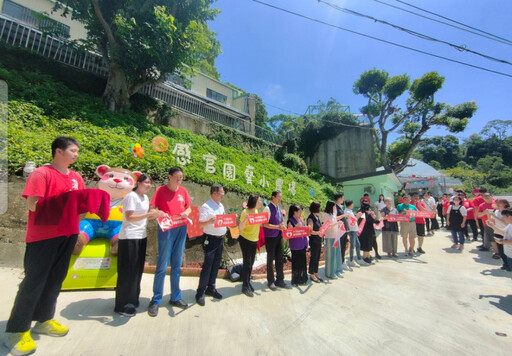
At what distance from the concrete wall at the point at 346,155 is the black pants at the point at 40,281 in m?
19.0

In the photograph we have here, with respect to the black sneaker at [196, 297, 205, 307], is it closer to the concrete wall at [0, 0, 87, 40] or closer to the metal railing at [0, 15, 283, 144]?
the metal railing at [0, 15, 283, 144]

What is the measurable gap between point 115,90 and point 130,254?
8520 millimetres

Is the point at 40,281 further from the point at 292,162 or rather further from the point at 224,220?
the point at 292,162

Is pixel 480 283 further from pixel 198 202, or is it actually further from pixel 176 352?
pixel 198 202

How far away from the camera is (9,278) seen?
348cm

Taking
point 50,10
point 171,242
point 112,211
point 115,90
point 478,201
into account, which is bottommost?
point 171,242

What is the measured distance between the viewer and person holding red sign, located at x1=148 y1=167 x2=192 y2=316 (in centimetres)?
300

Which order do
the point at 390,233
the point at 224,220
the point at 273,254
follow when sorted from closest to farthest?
the point at 224,220, the point at 273,254, the point at 390,233

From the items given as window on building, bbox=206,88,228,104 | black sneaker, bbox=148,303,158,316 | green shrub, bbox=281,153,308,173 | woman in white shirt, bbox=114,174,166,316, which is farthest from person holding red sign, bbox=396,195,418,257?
window on building, bbox=206,88,228,104

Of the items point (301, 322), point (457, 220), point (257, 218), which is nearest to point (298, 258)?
point (257, 218)

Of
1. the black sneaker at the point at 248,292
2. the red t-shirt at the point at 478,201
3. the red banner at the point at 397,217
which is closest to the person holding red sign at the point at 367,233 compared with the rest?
the red banner at the point at 397,217

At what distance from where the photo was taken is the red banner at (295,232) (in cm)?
425

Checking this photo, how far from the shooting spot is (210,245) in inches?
136

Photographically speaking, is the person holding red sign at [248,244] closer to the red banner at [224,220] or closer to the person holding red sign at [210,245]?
the red banner at [224,220]
